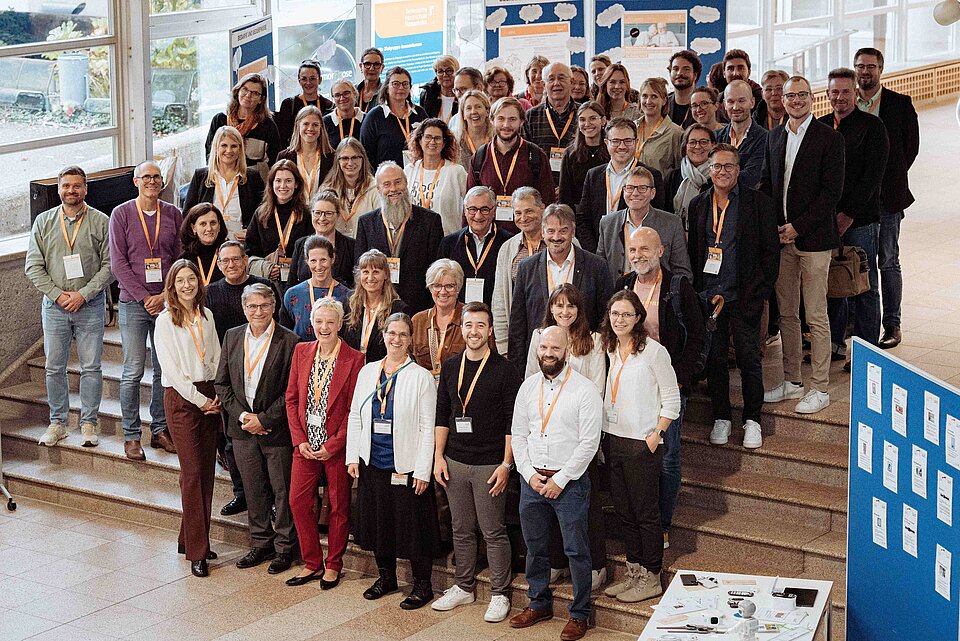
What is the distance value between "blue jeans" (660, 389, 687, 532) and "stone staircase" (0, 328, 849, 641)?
0.34 meters

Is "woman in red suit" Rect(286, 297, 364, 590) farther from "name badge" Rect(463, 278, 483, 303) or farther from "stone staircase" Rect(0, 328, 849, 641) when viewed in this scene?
"name badge" Rect(463, 278, 483, 303)

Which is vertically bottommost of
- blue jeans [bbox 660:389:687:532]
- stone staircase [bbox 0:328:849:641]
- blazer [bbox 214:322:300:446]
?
stone staircase [bbox 0:328:849:641]

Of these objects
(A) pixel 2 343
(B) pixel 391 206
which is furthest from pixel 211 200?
(A) pixel 2 343

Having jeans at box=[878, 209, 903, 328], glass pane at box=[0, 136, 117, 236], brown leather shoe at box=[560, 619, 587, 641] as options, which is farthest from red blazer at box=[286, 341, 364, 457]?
glass pane at box=[0, 136, 117, 236]

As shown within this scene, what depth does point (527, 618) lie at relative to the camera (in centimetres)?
681

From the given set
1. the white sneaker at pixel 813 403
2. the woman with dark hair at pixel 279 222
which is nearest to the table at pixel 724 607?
the white sneaker at pixel 813 403

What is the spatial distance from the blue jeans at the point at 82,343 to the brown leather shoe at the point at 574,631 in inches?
159

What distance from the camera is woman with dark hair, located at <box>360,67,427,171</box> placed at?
948cm

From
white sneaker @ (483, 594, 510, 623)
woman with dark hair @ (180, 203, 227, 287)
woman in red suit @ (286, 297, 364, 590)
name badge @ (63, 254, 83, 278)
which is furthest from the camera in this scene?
name badge @ (63, 254, 83, 278)

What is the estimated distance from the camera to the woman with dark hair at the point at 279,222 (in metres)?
8.28

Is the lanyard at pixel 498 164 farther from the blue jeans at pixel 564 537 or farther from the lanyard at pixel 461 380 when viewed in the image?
the blue jeans at pixel 564 537

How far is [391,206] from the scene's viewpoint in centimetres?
795

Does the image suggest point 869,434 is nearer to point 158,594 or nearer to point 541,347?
point 541,347

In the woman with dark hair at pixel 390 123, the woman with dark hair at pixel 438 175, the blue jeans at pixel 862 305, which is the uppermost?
the woman with dark hair at pixel 390 123
